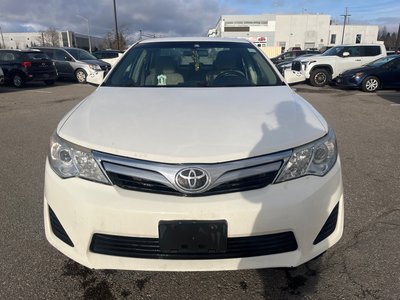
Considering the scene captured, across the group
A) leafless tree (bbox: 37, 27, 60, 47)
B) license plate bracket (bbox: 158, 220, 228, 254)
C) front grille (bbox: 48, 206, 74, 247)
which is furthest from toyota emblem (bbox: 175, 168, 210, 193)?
leafless tree (bbox: 37, 27, 60, 47)

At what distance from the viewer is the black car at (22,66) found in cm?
1434

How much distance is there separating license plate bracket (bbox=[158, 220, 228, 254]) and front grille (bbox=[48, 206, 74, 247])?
22.7 inches

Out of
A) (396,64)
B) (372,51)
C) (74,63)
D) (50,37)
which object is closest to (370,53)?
(372,51)

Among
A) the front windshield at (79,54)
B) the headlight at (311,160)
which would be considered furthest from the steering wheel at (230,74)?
the front windshield at (79,54)

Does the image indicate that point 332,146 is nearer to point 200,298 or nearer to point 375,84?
point 200,298

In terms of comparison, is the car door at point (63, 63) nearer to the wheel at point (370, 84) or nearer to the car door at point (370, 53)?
the wheel at point (370, 84)

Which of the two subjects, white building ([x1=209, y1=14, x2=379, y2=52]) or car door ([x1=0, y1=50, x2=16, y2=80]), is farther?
white building ([x1=209, y1=14, x2=379, y2=52])

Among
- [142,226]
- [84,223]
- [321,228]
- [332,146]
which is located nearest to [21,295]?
[84,223]

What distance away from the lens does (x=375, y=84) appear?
12883 millimetres

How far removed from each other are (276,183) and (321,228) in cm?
39

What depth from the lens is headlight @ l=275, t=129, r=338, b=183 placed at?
196cm

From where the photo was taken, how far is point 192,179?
72.4 inches

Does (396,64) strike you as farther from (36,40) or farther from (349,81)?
(36,40)

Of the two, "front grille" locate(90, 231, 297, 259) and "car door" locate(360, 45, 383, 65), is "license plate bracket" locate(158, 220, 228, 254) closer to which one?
"front grille" locate(90, 231, 297, 259)
